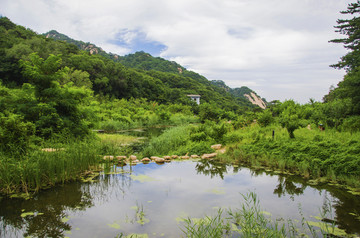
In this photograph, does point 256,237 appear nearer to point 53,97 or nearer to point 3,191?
point 3,191

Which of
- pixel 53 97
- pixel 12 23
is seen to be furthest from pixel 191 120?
pixel 12 23

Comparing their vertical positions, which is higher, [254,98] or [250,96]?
[250,96]

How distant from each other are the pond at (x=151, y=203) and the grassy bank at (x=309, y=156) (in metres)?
0.49

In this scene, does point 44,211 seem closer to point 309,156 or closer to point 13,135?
point 13,135

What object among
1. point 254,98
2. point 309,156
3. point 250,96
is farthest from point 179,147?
point 250,96

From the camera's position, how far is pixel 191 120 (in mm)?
28812

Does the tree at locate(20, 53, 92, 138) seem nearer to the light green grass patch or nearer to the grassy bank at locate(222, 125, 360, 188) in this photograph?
the light green grass patch

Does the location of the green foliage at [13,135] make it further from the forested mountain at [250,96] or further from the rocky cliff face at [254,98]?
the rocky cliff face at [254,98]

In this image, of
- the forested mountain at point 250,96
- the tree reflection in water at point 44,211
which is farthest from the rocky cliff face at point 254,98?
the tree reflection in water at point 44,211

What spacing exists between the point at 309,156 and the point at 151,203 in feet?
15.2

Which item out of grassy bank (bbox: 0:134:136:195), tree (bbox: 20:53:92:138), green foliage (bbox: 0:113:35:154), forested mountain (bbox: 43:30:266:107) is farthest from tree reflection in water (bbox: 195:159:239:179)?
forested mountain (bbox: 43:30:266:107)

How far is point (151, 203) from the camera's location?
4523 mm

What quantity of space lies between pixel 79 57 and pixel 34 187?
140 feet

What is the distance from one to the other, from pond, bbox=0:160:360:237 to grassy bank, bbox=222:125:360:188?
49cm
